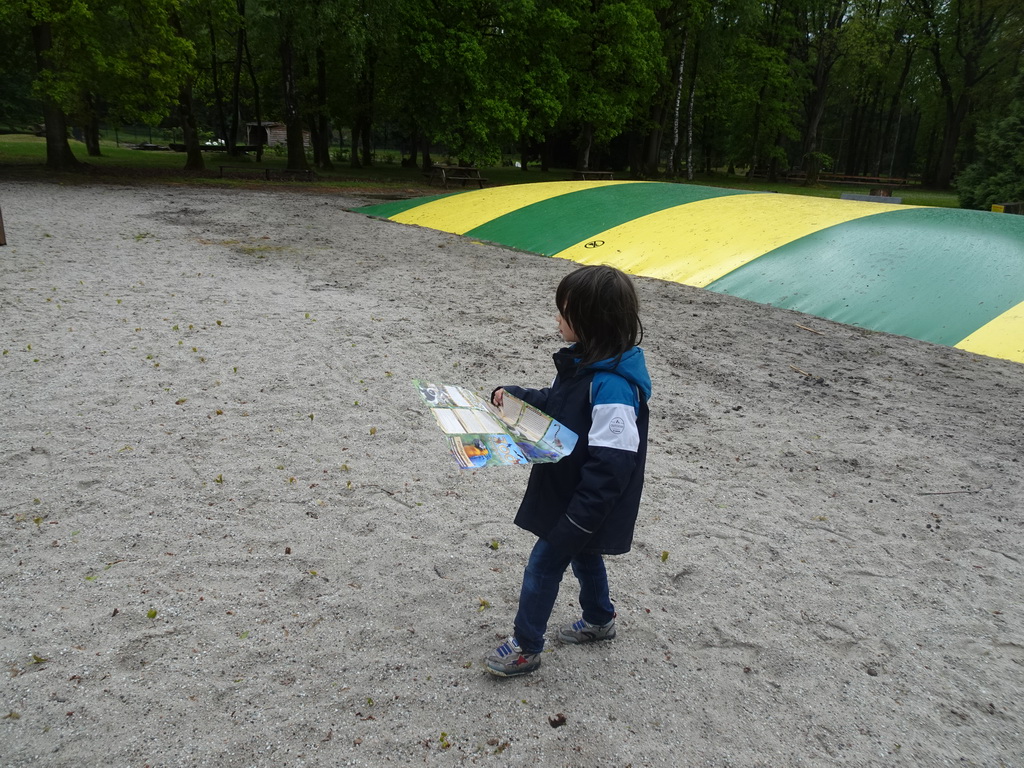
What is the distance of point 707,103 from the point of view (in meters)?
34.0

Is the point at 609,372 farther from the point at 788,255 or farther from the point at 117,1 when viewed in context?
the point at 117,1

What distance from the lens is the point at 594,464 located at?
7.07 feet

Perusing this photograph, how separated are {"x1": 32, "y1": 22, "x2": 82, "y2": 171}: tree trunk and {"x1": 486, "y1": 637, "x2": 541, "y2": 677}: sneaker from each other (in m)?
22.3

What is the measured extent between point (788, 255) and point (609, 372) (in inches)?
325

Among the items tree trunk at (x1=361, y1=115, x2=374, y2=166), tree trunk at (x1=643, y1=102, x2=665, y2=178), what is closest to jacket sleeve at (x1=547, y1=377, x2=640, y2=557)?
tree trunk at (x1=643, y1=102, x2=665, y2=178)

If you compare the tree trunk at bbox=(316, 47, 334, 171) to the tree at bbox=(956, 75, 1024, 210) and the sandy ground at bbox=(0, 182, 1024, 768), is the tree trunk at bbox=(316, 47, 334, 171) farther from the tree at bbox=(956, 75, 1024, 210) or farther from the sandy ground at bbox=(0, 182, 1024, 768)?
the sandy ground at bbox=(0, 182, 1024, 768)

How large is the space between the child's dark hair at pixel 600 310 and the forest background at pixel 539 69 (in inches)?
716

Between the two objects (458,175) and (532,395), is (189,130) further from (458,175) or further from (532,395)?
(532,395)

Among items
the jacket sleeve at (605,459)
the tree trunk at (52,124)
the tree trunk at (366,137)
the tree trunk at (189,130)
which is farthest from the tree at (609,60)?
the jacket sleeve at (605,459)

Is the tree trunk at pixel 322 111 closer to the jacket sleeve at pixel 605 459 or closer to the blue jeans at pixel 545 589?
the blue jeans at pixel 545 589

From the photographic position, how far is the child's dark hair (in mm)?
2248

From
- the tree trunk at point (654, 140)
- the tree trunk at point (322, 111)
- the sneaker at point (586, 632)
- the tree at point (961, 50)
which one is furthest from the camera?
the tree at point (961, 50)

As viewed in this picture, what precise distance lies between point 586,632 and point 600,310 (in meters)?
1.35

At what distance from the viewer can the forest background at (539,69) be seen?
1878 cm
